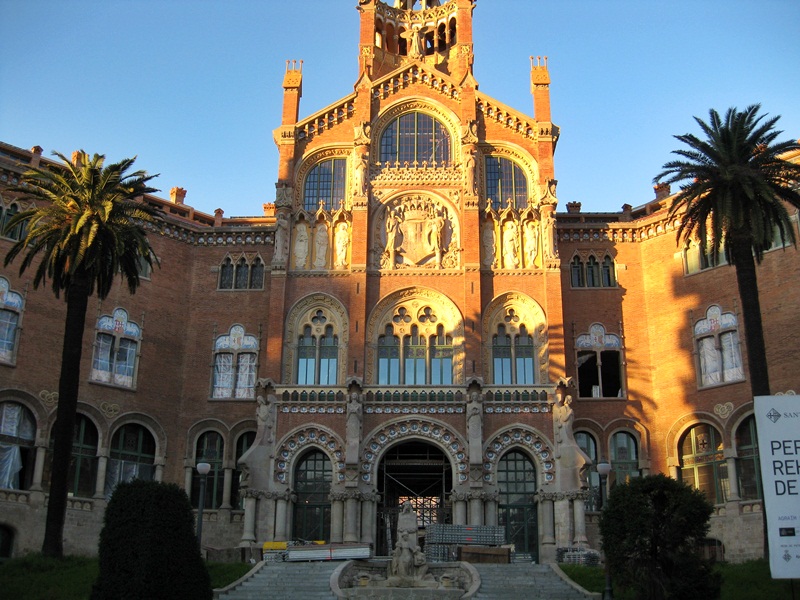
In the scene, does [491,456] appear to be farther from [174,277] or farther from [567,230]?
[174,277]

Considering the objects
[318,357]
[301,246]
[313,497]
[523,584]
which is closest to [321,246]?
[301,246]

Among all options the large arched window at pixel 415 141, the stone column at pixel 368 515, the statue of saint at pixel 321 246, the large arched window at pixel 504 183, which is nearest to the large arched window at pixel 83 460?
the stone column at pixel 368 515

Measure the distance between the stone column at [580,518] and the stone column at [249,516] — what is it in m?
14.1

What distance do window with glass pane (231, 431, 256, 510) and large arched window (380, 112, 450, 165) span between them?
1574 cm

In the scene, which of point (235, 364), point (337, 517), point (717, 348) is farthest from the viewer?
point (235, 364)

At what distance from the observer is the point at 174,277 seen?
50.7 meters

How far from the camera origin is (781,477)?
2742cm

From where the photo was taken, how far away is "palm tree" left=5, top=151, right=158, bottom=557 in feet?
123

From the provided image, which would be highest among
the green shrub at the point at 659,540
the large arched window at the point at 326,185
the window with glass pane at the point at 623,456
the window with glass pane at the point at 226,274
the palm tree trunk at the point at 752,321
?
the large arched window at the point at 326,185

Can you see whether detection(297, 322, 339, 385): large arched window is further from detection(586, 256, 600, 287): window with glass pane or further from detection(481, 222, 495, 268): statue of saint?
detection(586, 256, 600, 287): window with glass pane

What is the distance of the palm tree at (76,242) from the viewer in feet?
Answer: 123

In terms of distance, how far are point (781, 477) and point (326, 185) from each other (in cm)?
2949

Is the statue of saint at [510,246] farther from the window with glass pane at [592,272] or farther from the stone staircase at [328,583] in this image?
the stone staircase at [328,583]

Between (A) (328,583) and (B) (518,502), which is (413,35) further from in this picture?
(A) (328,583)
